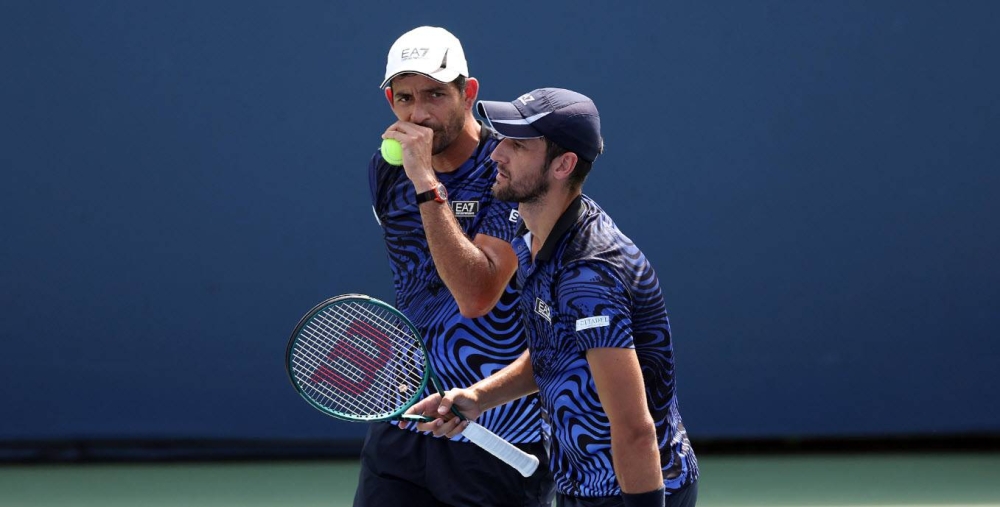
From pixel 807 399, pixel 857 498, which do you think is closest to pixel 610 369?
pixel 857 498

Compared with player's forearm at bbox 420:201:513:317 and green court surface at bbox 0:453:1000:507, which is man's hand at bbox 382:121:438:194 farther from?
green court surface at bbox 0:453:1000:507

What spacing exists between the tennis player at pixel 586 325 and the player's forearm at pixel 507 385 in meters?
0.20

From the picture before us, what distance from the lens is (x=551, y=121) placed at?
9.45 feet

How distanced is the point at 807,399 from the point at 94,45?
12.3ft

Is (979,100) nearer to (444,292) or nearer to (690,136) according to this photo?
(690,136)

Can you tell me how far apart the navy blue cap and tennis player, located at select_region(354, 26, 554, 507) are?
512mm

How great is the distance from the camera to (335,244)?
6414 mm

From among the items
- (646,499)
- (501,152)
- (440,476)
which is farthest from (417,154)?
(646,499)

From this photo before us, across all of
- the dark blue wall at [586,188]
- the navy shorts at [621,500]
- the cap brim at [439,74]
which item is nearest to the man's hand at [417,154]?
the cap brim at [439,74]

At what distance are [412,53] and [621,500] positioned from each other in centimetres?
130

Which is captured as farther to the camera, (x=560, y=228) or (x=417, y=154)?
(x=417, y=154)

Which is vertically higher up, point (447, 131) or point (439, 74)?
point (439, 74)

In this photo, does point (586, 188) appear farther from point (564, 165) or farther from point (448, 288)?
point (564, 165)

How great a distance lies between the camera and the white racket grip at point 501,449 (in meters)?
3.23
